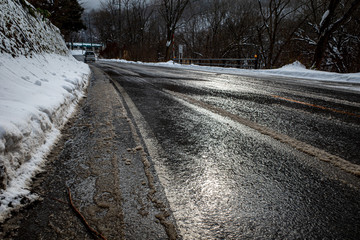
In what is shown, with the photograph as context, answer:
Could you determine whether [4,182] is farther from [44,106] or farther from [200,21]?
[200,21]

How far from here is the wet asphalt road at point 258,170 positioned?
3.86 feet

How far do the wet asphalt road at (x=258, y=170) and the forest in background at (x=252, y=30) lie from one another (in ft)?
40.8

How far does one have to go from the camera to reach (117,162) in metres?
1.81

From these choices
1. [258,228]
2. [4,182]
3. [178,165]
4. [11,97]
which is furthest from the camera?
[11,97]

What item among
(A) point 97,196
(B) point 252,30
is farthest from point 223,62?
(A) point 97,196

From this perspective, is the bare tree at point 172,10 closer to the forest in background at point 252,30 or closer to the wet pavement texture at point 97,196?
the forest in background at point 252,30

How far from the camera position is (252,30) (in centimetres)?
2642

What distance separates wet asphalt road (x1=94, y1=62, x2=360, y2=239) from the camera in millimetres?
1176

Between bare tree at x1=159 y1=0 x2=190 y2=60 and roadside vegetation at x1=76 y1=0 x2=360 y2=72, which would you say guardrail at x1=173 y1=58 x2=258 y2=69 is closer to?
roadside vegetation at x1=76 y1=0 x2=360 y2=72

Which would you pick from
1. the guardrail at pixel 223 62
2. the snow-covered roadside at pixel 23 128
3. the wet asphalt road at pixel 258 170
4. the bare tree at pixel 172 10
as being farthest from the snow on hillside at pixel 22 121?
the bare tree at pixel 172 10

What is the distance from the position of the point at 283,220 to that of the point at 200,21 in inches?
1323

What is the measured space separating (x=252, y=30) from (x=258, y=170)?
28.9 metres

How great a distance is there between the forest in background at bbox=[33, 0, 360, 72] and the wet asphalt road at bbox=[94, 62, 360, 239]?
12446 millimetres

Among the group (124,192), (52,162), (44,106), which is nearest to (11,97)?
(44,106)
